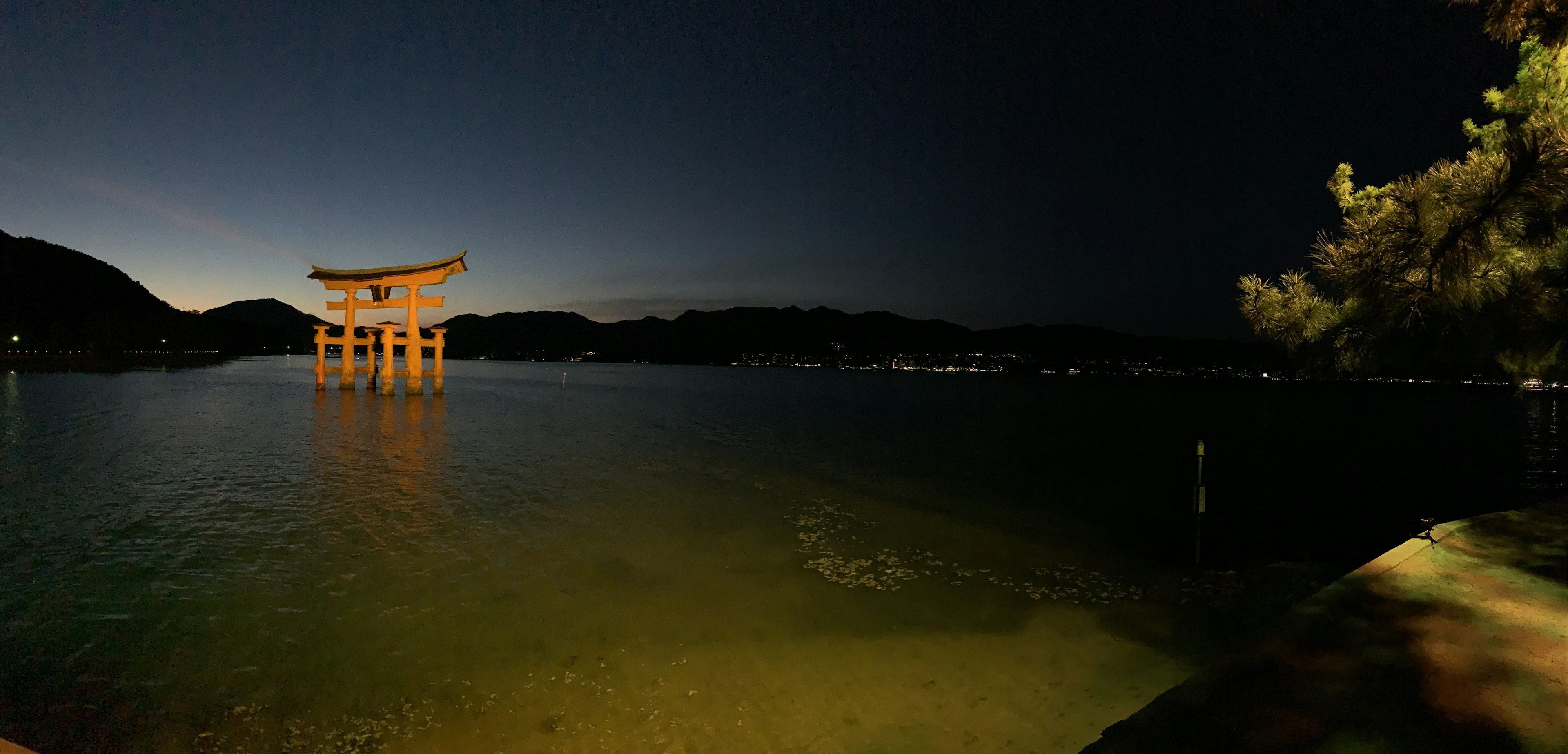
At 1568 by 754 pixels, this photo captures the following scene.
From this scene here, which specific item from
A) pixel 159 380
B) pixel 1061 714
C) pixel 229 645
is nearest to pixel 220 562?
pixel 229 645

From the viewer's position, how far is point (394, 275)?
97.0 feet

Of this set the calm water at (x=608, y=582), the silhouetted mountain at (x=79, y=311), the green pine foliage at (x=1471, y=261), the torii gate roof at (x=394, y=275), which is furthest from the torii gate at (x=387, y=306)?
the silhouetted mountain at (x=79, y=311)

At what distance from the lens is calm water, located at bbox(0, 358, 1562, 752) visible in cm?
457

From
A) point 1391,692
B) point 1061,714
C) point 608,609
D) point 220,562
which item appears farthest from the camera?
point 220,562

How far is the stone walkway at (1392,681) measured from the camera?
10.3 feet

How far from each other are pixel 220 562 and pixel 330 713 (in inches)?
175

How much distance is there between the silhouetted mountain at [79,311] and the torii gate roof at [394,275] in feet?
225

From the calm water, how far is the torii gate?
980cm

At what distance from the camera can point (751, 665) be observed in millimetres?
5465

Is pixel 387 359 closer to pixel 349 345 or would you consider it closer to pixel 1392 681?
pixel 349 345

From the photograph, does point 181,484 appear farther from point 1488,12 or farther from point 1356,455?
point 1356,455

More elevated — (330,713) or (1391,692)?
(1391,692)

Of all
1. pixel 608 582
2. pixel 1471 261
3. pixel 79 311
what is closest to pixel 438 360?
pixel 608 582

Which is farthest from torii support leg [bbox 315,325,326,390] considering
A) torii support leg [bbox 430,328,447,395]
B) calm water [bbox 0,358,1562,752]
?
calm water [bbox 0,358,1562,752]
